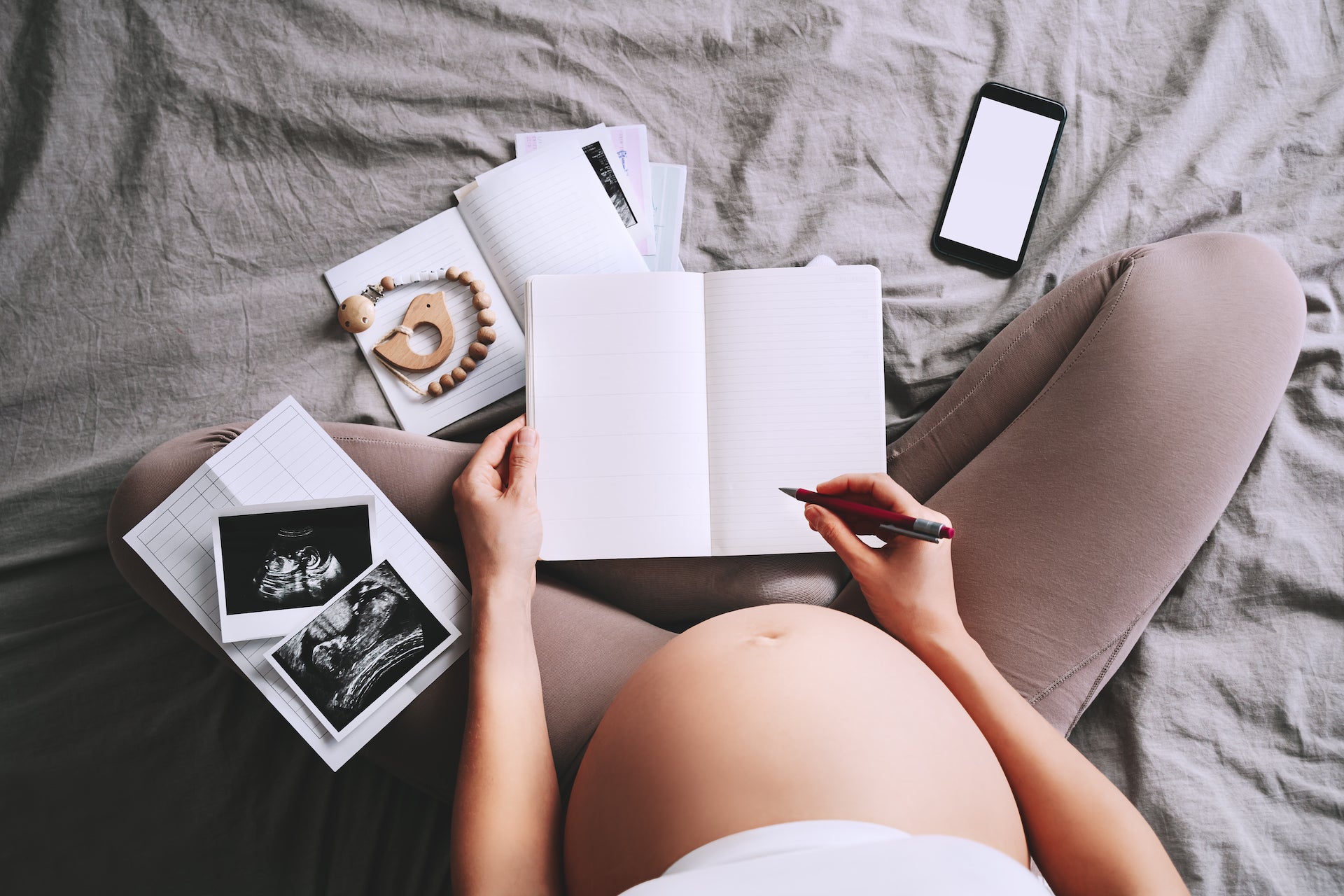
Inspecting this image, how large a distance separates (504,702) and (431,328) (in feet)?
1.76

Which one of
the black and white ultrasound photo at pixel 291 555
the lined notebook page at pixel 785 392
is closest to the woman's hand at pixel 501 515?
the black and white ultrasound photo at pixel 291 555

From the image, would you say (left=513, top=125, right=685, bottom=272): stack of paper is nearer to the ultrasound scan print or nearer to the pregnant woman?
the pregnant woman

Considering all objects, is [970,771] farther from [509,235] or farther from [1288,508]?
[509,235]

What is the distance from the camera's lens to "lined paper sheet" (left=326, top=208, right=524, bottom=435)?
1021 mm

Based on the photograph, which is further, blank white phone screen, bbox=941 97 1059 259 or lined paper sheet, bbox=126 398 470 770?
blank white phone screen, bbox=941 97 1059 259

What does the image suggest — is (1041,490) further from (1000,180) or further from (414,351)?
(414,351)

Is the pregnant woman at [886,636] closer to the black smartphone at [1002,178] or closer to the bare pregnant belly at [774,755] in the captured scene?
the bare pregnant belly at [774,755]

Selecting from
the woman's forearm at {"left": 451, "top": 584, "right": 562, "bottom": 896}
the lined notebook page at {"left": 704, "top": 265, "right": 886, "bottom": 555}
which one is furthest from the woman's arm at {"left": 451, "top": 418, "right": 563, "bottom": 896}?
the lined notebook page at {"left": 704, "top": 265, "right": 886, "bottom": 555}

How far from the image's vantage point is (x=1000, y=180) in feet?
3.48

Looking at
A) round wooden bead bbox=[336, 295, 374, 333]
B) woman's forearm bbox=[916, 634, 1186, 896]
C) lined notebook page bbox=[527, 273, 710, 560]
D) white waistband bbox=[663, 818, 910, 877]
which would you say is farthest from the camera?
round wooden bead bbox=[336, 295, 374, 333]

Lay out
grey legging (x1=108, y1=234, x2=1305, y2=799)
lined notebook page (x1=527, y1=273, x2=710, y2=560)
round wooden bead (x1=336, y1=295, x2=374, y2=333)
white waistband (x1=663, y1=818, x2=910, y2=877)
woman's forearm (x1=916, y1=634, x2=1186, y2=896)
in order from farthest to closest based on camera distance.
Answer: round wooden bead (x1=336, y1=295, x2=374, y2=333) → lined notebook page (x1=527, y1=273, x2=710, y2=560) → grey legging (x1=108, y1=234, x2=1305, y2=799) → woman's forearm (x1=916, y1=634, x2=1186, y2=896) → white waistband (x1=663, y1=818, x2=910, y2=877)

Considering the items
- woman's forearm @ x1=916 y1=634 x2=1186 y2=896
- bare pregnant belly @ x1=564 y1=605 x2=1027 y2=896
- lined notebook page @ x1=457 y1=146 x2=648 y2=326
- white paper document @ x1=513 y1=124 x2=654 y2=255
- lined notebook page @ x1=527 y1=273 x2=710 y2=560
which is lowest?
woman's forearm @ x1=916 y1=634 x2=1186 y2=896

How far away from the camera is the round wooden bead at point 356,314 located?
996 mm

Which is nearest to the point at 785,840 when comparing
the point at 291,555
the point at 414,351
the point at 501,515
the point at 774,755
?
the point at 774,755
